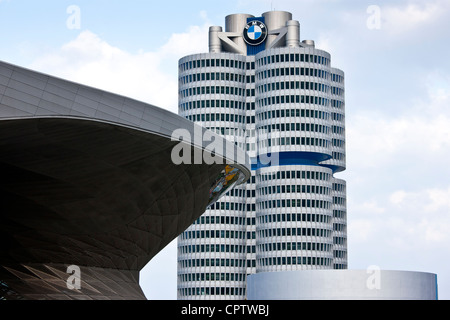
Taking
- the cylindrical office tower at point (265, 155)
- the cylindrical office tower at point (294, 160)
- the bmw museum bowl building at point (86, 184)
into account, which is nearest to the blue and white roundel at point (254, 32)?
the cylindrical office tower at point (265, 155)

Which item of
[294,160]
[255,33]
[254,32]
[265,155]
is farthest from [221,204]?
[254,32]

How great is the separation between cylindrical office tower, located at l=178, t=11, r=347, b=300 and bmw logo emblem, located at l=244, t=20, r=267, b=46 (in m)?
0.22

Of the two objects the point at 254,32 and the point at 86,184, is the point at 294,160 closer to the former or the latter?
the point at 254,32

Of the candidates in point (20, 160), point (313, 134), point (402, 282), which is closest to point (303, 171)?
point (313, 134)

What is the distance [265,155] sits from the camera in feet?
490

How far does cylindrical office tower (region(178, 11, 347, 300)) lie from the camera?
478 feet

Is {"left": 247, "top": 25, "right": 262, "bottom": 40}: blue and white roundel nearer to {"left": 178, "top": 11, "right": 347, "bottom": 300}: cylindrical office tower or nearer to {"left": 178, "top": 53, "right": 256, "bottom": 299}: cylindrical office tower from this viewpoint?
{"left": 178, "top": 11, "right": 347, "bottom": 300}: cylindrical office tower

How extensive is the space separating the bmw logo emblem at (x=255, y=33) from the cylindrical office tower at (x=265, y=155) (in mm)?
219

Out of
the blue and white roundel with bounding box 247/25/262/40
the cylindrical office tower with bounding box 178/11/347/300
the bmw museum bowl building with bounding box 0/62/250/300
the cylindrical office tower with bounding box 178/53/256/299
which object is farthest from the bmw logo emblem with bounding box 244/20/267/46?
the bmw museum bowl building with bounding box 0/62/250/300

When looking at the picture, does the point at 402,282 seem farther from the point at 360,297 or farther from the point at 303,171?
Result: the point at 303,171

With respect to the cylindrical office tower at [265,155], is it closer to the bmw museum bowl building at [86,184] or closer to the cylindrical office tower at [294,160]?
the cylindrical office tower at [294,160]

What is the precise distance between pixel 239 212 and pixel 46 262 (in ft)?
364

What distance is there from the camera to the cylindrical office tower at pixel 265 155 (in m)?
146
